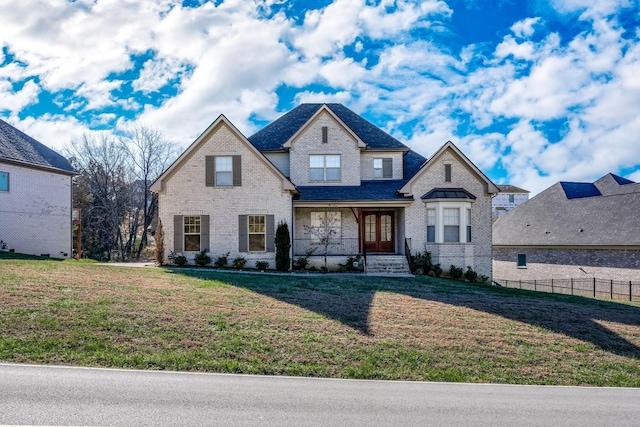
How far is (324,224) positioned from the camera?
2203 centimetres

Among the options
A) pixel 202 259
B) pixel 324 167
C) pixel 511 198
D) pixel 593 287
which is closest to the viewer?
pixel 202 259

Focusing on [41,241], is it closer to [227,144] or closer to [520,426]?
[227,144]

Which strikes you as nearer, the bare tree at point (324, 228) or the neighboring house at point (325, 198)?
the neighboring house at point (325, 198)

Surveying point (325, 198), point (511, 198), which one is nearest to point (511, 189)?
point (511, 198)

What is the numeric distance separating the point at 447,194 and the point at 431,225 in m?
1.76

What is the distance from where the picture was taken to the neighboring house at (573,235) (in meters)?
24.4

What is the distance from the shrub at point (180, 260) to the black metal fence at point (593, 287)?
56.1ft

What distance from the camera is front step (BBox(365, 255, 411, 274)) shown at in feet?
65.5

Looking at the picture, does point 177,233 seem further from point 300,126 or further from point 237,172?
point 300,126

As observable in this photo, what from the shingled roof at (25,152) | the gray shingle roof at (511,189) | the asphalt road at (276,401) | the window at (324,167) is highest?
the gray shingle roof at (511,189)

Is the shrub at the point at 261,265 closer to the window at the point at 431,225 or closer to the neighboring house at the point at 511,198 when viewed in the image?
the window at the point at 431,225

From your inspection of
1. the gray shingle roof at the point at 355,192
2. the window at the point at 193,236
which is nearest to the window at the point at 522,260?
the gray shingle roof at the point at 355,192

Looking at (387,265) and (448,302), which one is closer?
(448,302)

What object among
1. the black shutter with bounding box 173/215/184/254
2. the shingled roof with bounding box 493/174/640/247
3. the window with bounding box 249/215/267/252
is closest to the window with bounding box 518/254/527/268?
the shingled roof with bounding box 493/174/640/247
